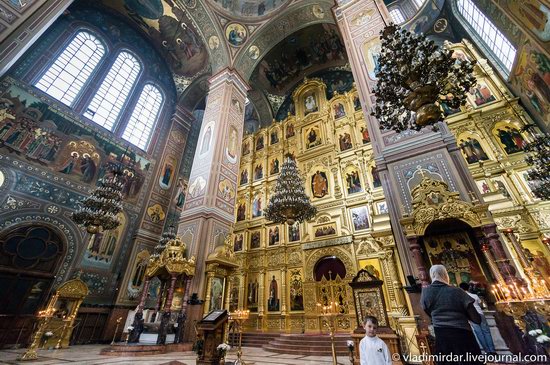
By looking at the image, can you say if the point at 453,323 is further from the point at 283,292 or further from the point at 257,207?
the point at 257,207

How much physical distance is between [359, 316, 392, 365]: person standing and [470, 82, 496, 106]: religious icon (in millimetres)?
11575

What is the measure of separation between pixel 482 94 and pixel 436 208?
8.99 metres

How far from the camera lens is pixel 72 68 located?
35.1 feet

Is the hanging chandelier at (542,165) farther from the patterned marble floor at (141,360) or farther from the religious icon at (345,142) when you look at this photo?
the patterned marble floor at (141,360)

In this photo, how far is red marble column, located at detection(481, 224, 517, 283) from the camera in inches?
145

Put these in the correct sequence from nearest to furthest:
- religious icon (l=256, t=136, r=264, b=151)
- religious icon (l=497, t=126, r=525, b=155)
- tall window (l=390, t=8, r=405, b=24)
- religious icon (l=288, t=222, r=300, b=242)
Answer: religious icon (l=497, t=126, r=525, b=155) < religious icon (l=288, t=222, r=300, b=242) < tall window (l=390, t=8, r=405, b=24) < religious icon (l=256, t=136, r=264, b=151)

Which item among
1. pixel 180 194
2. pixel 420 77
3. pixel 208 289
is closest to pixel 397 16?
pixel 420 77

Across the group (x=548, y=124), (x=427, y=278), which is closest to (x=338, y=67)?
(x=548, y=124)

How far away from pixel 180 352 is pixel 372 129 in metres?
7.82

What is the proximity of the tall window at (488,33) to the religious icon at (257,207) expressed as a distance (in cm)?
1194

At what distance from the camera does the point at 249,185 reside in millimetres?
14477

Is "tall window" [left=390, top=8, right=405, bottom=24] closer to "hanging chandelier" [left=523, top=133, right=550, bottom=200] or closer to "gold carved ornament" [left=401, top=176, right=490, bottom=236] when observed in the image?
"hanging chandelier" [left=523, top=133, right=550, bottom=200]

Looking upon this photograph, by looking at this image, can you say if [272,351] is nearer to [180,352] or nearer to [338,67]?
[180,352]

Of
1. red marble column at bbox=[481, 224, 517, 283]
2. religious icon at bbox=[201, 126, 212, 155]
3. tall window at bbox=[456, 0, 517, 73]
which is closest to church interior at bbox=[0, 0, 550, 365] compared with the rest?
red marble column at bbox=[481, 224, 517, 283]
